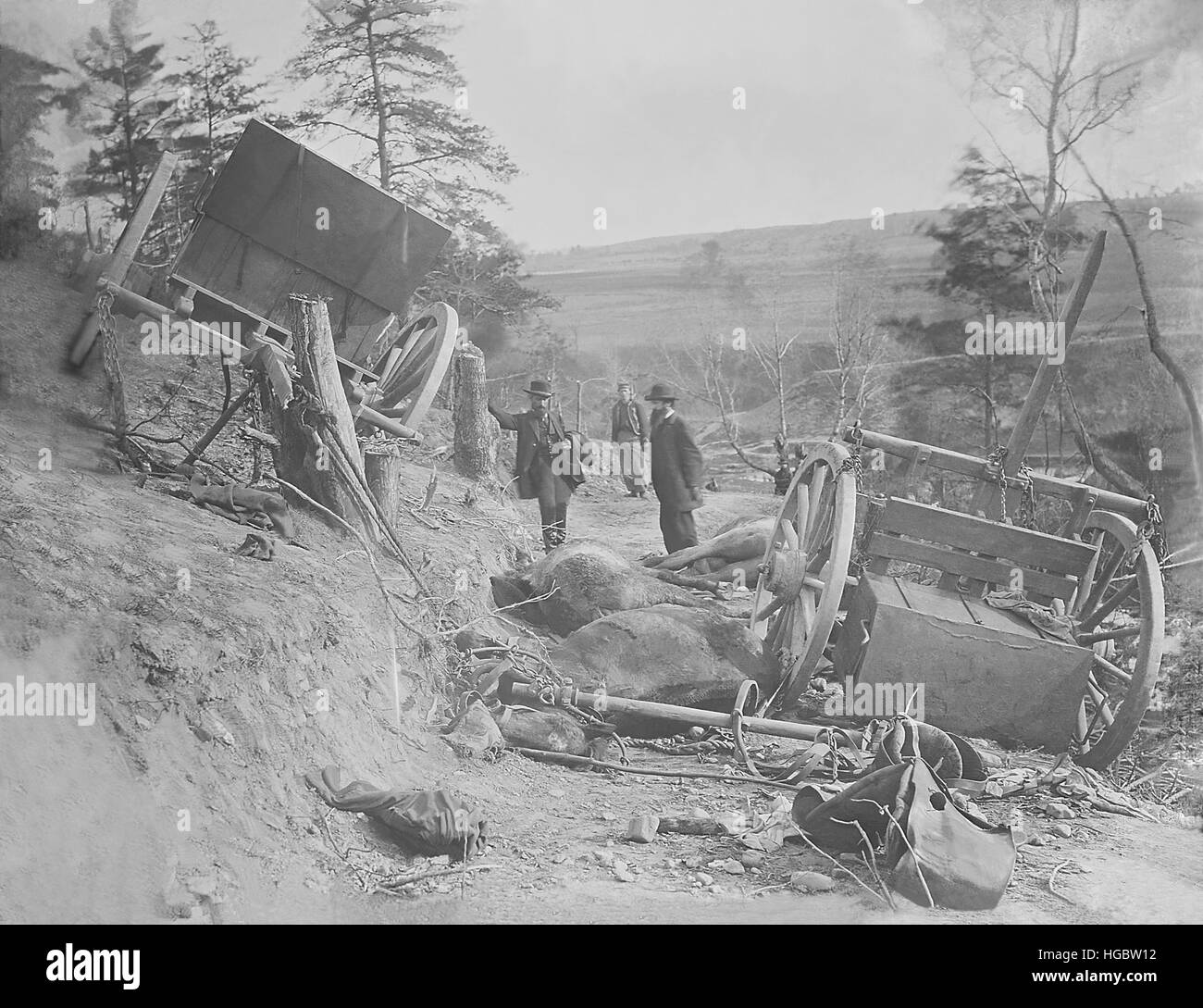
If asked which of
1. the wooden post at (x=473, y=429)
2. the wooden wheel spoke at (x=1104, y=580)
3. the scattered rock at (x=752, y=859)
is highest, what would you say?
the wooden post at (x=473, y=429)

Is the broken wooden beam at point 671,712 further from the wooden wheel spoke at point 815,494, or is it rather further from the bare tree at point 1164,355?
the bare tree at point 1164,355

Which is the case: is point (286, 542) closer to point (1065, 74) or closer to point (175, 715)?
point (175, 715)

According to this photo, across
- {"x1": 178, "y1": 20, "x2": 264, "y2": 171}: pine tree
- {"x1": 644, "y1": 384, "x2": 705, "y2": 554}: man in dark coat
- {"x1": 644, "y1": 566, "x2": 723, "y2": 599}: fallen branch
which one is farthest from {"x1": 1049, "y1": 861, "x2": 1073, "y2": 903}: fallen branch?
{"x1": 178, "y1": 20, "x2": 264, "y2": 171}: pine tree

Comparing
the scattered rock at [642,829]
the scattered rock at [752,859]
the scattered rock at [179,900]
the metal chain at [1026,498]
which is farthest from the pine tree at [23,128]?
the metal chain at [1026,498]

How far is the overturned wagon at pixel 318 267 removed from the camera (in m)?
5.22

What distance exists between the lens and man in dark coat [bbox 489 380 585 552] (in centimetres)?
612

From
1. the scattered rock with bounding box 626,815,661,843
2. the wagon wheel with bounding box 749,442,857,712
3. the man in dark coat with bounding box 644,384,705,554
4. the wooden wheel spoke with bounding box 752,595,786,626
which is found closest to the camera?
the scattered rock with bounding box 626,815,661,843

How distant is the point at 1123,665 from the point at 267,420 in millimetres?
4194

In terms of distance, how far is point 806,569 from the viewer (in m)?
4.78

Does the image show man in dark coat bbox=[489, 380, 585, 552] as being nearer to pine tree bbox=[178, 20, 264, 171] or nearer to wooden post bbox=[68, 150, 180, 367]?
pine tree bbox=[178, 20, 264, 171]

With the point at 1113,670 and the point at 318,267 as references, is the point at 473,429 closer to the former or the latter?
the point at 318,267

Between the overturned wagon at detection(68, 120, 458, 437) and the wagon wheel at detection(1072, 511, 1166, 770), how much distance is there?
10.1 ft

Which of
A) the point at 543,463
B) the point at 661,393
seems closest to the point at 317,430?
the point at 543,463

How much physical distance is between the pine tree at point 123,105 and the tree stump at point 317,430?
1.16m
